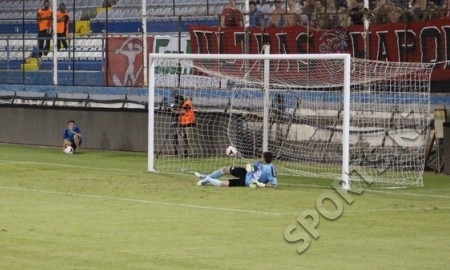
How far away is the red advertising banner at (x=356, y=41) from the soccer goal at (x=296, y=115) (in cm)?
80

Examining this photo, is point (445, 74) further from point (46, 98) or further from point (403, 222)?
point (46, 98)

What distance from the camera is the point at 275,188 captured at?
918 inches

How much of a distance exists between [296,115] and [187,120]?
3.38m

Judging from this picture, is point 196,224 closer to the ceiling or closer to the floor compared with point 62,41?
closer to the floor

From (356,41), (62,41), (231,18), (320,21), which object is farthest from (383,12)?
(62,41)

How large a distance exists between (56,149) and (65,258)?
832 inches

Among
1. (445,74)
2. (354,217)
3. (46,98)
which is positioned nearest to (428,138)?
(445,74)

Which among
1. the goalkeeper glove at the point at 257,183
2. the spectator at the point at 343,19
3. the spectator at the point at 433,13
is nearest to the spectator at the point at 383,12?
the spectator at the point at 343,19

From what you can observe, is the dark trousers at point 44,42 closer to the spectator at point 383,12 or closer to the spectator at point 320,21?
the spectator at point 320,21

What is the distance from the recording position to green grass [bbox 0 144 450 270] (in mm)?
14109

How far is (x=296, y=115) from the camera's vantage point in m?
29.0

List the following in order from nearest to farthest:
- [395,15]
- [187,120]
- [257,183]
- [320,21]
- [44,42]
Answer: [257,183], [395,15], [320,21], [187,120], [44,42]

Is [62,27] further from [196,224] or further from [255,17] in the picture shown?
[196,224]

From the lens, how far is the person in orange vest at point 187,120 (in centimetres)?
3097
